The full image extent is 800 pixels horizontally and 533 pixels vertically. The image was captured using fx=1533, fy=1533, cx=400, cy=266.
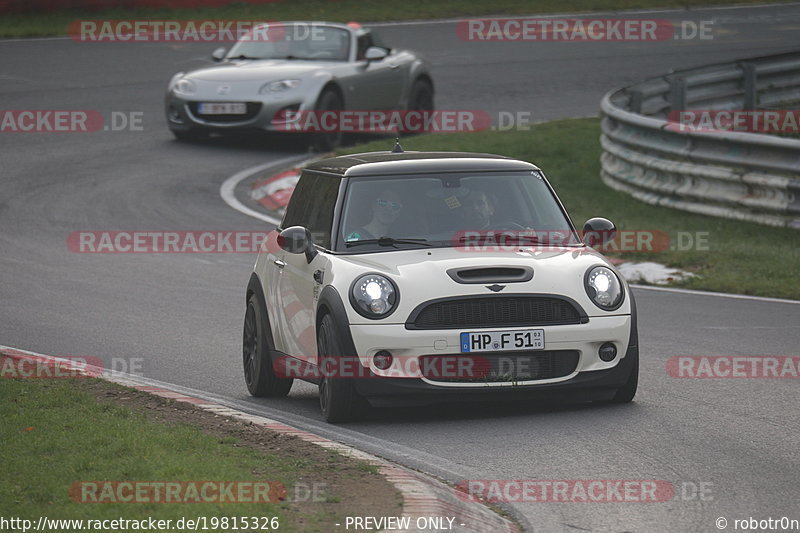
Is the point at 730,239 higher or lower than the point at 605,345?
lower

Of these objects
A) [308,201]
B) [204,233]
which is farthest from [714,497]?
[204,233]

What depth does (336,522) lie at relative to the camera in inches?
235

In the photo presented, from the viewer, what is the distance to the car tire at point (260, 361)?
32.0 ft

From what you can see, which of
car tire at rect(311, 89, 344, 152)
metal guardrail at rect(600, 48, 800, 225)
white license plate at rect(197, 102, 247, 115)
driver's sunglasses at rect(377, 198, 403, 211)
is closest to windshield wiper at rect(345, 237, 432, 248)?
driver's sunglasses at rect(377, 198, 403, 211)

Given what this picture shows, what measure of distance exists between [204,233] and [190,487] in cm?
1040

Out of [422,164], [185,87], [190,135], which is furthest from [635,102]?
[422,164]

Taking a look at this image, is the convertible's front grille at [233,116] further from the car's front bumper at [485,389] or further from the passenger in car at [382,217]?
the car's front bumper at [485,389]

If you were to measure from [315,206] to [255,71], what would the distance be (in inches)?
475

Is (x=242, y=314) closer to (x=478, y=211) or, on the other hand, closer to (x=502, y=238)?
(x=478, y=211)

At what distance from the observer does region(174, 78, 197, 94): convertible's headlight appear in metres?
21.4

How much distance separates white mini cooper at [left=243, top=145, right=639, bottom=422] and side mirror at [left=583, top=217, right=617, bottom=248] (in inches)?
0.5

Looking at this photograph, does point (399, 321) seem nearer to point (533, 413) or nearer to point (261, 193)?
point (533, 413)

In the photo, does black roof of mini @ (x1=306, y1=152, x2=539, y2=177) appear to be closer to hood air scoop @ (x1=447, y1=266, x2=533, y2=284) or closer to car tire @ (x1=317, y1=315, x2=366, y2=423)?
hood air scoop @ (x1=447, y1=266, x2=533, y2=284)

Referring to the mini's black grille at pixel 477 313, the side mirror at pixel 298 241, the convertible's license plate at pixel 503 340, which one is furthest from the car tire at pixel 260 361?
the convertible's license plate at pixel 503 340
